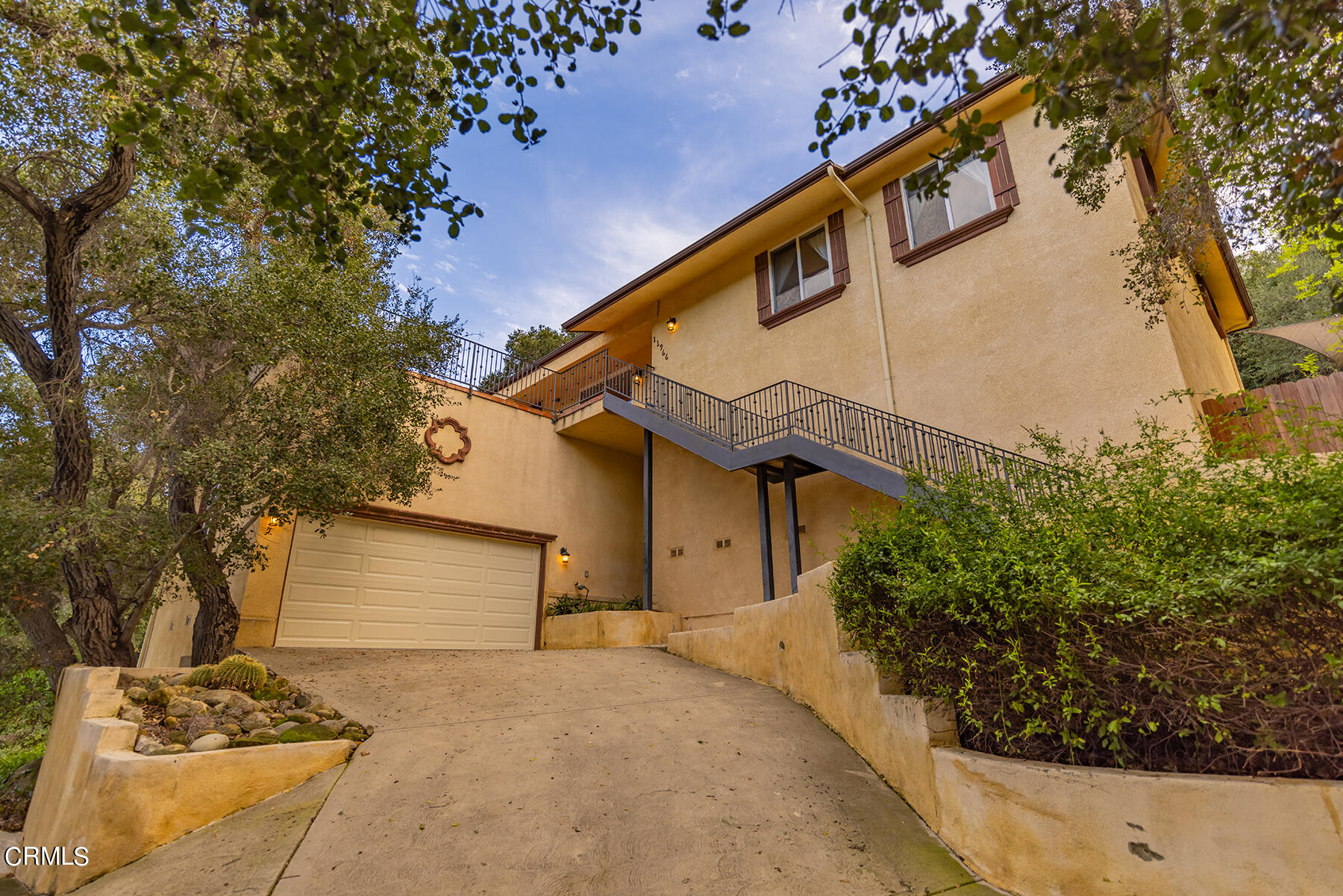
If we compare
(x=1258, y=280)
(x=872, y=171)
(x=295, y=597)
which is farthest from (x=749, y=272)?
(x=1258, y=280)

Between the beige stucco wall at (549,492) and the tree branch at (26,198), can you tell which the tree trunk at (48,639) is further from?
the beige stucco wall at (549,492)

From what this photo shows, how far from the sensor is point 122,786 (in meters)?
3.33

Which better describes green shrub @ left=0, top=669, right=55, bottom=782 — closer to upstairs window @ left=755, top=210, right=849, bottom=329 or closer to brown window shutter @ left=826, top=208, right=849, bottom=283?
upstairs window @ left=755, top=210, right=849, bottom=329

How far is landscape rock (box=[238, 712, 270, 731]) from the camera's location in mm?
4273

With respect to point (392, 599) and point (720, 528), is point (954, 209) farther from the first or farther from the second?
point (392, 599)

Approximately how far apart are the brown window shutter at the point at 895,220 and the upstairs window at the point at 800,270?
1.11m

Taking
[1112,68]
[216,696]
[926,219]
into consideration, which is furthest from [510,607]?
[1112,68]

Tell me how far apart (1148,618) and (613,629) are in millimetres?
8421

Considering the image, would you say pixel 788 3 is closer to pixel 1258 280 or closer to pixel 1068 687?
pixel 1068 687

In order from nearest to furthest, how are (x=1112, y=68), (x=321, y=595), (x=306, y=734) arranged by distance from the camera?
(x=1112, y=68), (x=306, y=734), (x=321, y=595)

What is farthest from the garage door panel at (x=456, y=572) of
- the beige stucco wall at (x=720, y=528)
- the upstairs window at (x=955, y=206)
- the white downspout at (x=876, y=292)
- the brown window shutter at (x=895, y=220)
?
the upstairs window at (x=955, y=206)

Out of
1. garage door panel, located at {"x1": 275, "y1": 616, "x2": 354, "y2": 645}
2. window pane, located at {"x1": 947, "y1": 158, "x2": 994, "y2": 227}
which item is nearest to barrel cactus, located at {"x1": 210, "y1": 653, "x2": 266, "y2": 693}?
garage door panel, located at {"x1": 275, "y1": 616, "x2": 354, "y2": 645}

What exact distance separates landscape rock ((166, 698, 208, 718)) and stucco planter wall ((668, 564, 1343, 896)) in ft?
15.3

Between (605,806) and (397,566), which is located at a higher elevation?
(397,566)
